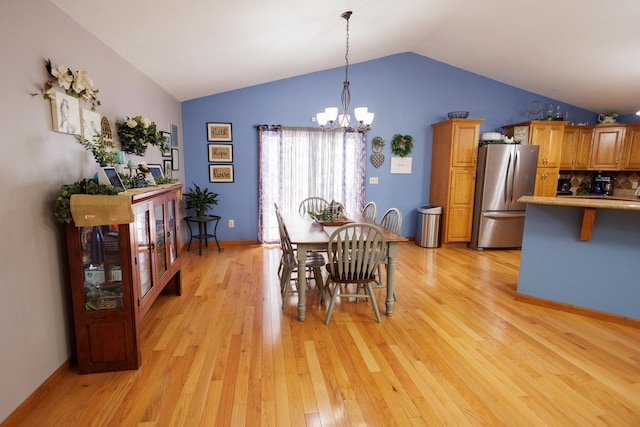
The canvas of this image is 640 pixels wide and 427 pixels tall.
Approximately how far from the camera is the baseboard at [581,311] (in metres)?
2.78

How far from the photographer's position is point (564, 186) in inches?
229

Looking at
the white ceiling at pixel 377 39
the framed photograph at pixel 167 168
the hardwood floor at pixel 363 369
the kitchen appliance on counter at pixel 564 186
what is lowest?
the hardwood floor at pixel 363 369

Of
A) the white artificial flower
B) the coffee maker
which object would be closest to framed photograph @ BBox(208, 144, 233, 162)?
the white artificial flower

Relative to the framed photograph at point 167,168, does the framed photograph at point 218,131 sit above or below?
above

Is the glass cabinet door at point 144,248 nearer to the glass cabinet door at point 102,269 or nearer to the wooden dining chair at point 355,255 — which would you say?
the glass cabinet door at point 102,269

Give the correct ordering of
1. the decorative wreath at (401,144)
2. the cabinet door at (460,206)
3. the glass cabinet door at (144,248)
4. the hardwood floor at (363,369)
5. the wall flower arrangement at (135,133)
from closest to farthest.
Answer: the hardwood floor at (363,369), the glass cabinet door at (144,248), the wall flower arrangement at (135,133), the cabinet door at (460,206), the decorative wreath at (401,144)

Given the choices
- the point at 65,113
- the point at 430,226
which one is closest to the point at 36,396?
the point at 65,113

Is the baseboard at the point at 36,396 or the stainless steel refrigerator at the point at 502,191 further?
the stainless steel refrigerator at the point at 502,191

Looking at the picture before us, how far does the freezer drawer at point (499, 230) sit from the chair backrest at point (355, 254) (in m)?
3.21

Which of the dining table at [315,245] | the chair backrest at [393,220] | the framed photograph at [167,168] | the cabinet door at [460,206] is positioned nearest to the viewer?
the dining table at [315,245]

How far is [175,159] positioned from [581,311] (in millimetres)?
4957

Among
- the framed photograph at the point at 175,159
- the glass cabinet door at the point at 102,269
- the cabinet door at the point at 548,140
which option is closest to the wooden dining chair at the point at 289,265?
the glass cabinet door at the point at 102,269

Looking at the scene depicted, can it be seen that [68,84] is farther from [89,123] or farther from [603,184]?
[603,184]

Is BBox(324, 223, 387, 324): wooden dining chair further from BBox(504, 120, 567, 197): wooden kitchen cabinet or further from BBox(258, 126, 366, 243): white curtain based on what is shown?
BBox(504, 120, 567, 197): wooden kitchen cabinet
